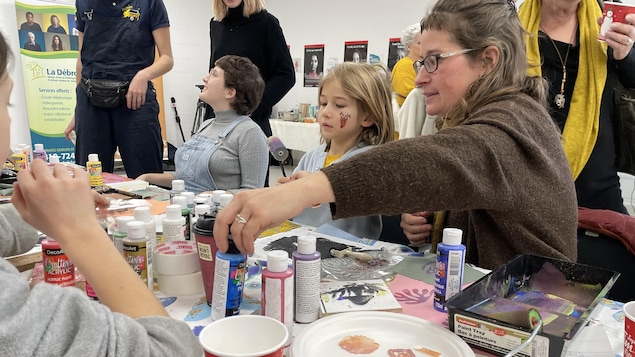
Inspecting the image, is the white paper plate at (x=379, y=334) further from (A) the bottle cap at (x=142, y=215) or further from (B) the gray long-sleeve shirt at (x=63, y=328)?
(A) the bottle cap at (x=142, y=215)

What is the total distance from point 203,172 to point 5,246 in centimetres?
121

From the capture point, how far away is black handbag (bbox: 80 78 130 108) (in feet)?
8.21

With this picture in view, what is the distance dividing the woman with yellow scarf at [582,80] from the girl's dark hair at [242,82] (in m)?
1.26

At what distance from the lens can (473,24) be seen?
1202mm

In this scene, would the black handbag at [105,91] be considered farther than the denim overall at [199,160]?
Yes

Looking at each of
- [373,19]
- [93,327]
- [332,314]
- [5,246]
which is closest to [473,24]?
[332,314]

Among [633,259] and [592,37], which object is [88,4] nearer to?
[592,37]

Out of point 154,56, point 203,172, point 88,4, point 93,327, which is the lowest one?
point 203,172

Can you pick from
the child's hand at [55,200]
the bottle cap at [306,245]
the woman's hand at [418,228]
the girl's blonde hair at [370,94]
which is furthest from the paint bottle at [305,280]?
the girl's blonde hair at [370,94]

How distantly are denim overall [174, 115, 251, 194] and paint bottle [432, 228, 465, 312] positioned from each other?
58.9 inches

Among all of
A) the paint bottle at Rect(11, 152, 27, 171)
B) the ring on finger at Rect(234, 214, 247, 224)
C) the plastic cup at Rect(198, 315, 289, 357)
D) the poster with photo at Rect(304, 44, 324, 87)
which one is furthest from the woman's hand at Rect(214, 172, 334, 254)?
the poster with photo at Rect(304, 44, 324, 87)

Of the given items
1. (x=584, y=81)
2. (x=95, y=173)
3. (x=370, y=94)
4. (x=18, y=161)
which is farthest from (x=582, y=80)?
(x=18, y=161)

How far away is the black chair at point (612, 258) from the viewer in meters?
1.22

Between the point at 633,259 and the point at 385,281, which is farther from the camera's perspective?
the point at 633,259
